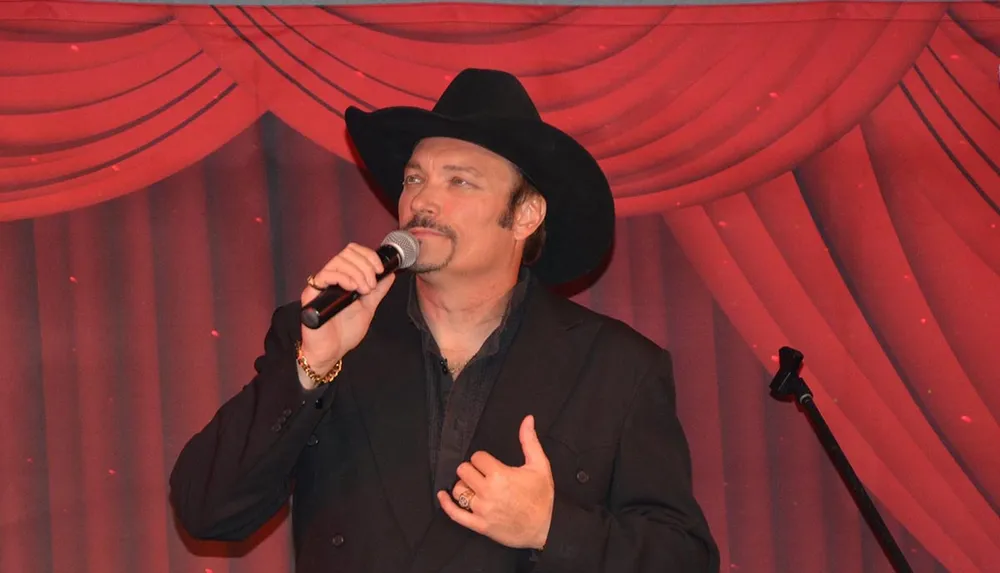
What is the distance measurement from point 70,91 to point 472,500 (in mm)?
1961

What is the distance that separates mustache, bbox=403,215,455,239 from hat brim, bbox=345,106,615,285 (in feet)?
0.72

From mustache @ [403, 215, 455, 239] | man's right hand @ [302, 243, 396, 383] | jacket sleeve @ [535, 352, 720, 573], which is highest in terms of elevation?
mustache @ [403, 215, 455, 239]

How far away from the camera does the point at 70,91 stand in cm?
319

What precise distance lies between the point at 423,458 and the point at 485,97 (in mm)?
780

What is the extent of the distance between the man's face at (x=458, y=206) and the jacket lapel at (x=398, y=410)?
0.64 ft

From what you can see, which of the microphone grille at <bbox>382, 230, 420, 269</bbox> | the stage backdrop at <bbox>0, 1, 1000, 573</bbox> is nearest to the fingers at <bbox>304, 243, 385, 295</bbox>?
the microphone grille at <bbox>382, 230, 420, 269</bbox>

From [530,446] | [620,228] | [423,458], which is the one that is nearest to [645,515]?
[530,446]

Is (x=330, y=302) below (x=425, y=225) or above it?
below

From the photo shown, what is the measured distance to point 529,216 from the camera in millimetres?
2504

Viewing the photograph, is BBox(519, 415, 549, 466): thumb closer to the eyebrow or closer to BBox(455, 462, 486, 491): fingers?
BBox(455, 462, 486, 491): fingers

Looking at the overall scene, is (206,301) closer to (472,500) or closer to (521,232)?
(521,232)

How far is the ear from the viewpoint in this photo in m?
2.47

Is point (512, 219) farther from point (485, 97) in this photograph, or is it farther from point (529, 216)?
point (485, 97)

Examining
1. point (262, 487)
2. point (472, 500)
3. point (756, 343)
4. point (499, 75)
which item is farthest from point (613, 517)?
point (756, 343)
